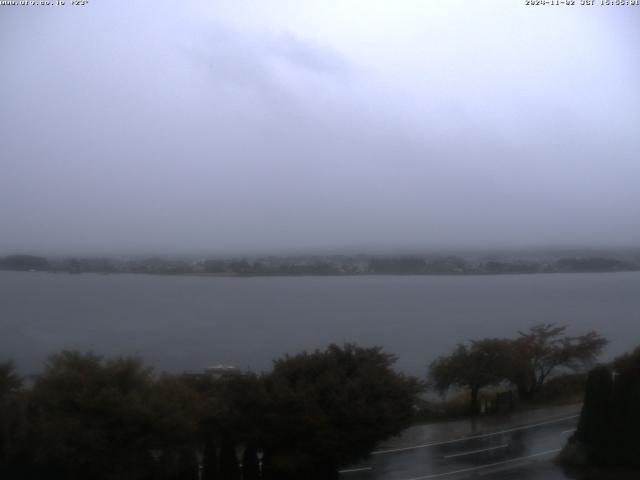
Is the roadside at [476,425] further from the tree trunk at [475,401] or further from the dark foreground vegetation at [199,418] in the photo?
the dark foreground vegetation at [199,418]

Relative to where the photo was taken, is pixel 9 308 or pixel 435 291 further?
pixel 435 291

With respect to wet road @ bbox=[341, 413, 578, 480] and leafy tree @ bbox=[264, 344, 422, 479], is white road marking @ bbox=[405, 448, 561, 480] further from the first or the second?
leafy tree @ bbox=[264, 344, 422, 479]

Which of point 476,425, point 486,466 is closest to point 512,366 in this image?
point 476,425

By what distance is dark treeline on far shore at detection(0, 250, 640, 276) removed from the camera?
34188mm

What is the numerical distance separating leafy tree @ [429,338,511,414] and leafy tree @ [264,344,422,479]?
364 inches

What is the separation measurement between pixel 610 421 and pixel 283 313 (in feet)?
74.5

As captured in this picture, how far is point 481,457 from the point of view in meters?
17.3

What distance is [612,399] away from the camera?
15445mm

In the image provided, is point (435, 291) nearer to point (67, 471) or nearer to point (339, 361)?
point (339, 361)

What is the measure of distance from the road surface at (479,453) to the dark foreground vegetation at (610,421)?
2.25 ft

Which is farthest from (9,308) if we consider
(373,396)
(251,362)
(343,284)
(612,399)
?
(612,399)

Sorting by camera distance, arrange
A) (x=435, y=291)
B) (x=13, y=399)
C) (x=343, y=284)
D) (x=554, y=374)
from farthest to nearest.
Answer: (x=435, y=291)
(x=343, y=284)
(x=554, y=374)
(x=13, y=399)

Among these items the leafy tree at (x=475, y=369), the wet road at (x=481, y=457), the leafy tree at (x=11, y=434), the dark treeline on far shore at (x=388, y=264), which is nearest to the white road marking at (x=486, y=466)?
the wet road at (x=481, y=457)

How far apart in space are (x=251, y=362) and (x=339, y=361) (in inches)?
463
